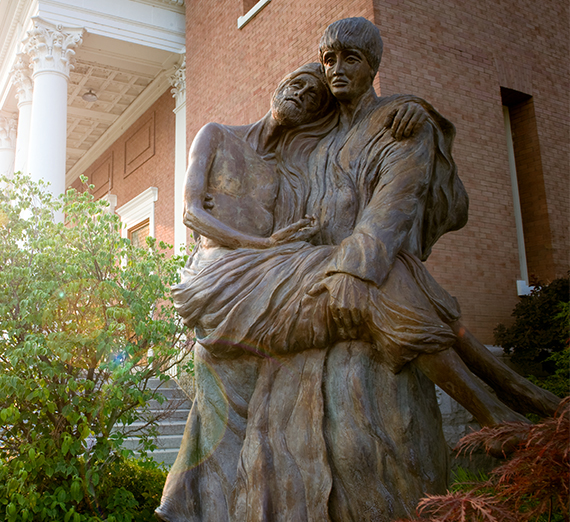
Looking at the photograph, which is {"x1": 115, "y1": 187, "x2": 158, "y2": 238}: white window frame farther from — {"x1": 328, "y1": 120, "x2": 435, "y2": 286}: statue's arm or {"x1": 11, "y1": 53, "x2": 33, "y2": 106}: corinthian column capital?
{"x1": 328, "y1": 120, "x2": 435, "y2": 286}: statue's arm

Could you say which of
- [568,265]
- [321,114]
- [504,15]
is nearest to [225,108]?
[504,15]

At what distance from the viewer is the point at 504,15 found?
1012cm

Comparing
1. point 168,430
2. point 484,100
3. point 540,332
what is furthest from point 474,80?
point 168,430

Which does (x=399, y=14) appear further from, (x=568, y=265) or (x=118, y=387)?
Result: (x=118, y=387)

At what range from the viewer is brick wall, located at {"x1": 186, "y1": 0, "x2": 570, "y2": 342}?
8773mm

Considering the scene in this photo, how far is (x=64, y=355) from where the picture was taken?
4.64 meters

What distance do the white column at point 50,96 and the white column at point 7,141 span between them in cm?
525

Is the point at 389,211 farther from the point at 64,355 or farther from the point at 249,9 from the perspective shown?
the point at 249,9

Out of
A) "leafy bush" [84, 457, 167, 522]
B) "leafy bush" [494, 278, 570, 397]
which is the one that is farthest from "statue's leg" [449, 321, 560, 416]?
"leafy bush" [494, 278, 570, 397]

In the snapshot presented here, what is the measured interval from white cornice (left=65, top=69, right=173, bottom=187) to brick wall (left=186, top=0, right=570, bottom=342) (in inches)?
239

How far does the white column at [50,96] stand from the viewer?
11969mm

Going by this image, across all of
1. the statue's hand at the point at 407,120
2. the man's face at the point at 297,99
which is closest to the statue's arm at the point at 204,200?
the man's face at the point at 297,99

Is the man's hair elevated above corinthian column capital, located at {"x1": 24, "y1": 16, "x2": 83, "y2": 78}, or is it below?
below

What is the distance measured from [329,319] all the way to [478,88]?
27.3 ft
